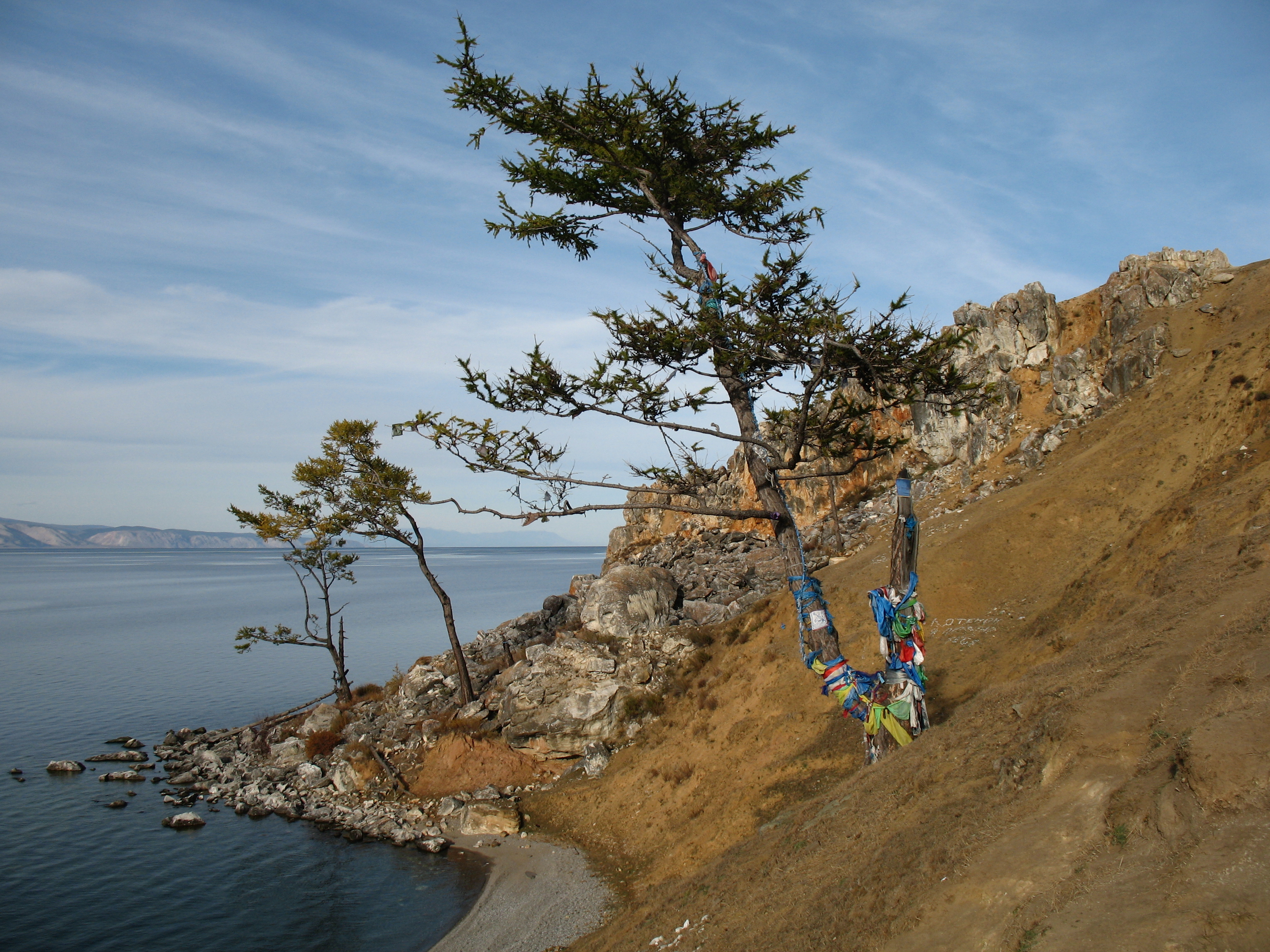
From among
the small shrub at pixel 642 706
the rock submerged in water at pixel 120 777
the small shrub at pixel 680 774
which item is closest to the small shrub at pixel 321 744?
the rock submerged in water at pixel 120 777

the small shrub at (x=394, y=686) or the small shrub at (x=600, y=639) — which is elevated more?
the small shrub at (x=600, y=639)

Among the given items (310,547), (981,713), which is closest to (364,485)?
(310,547)

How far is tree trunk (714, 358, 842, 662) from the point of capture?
36.8 ft

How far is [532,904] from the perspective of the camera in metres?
16.6

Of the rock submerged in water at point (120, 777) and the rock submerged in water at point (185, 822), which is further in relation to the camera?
the rock submerged in water at point (120, 777)

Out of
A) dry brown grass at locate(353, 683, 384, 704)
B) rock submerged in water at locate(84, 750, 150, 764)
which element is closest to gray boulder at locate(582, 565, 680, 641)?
dry brown grass at locate(353, 683, 384, 704)

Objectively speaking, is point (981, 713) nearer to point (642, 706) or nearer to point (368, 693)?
point (642, 706)

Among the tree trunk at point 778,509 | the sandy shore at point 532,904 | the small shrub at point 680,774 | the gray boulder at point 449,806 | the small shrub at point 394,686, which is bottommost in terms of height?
the sandy shore at point 532,904

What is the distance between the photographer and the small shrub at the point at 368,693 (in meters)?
34.3

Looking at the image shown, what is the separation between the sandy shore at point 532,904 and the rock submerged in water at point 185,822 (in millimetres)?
10650

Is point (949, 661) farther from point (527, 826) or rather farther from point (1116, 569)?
point (527, 826)

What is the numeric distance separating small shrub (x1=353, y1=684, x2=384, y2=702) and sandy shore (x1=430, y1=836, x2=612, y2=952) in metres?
16.6

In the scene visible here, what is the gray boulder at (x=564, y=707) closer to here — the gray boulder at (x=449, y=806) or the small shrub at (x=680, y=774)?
the gray boulder at (x=449, y=806)

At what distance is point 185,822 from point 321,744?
5339 mm
